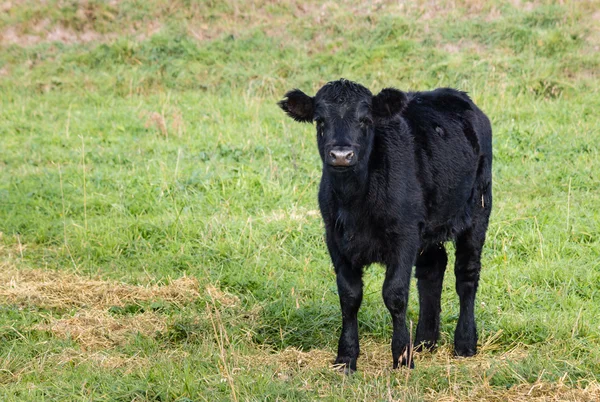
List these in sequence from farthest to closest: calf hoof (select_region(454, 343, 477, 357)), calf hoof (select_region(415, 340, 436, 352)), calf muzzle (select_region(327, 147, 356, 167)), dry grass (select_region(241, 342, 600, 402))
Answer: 1. calf hoof (select_region(415, 340, 436, 352))
2. calf hoof (select_region(454, 343, 477, 357))
3. calf muzzle (select_region(327, 147, 356, 167))
4. dry grass (select_region(241, 342, 600, 402))

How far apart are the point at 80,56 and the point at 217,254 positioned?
33.0 feet

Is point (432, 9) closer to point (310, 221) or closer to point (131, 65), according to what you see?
point (131, 65)

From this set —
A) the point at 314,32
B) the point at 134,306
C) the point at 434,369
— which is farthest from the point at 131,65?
the point at 434,369

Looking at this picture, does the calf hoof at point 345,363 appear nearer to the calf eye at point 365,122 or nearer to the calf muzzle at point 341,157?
the calf muzzle at point 341,157

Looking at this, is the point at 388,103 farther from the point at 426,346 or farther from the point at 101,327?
the point at 101,327

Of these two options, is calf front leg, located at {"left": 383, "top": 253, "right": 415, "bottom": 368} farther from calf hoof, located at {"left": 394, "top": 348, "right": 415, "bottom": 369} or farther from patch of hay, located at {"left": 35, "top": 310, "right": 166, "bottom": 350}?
patch of hay, located at {"left": 35, "top": 310, "right": 166, "bottom": 350}

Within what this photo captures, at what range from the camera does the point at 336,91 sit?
577 cm

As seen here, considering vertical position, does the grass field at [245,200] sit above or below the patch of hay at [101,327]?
above

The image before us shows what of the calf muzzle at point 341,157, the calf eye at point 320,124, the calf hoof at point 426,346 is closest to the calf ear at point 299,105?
the calf eye at point 320,124

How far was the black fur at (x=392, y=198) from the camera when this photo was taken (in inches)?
224

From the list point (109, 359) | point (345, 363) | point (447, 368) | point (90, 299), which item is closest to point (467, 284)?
point (345, 363)

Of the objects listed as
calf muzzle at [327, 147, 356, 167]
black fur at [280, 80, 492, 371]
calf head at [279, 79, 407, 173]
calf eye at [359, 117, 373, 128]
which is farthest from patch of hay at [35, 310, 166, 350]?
calf eye at [359, 117, 373, 128]

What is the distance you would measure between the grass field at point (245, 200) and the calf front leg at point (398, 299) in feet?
0.63

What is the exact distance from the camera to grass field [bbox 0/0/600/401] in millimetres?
5516
